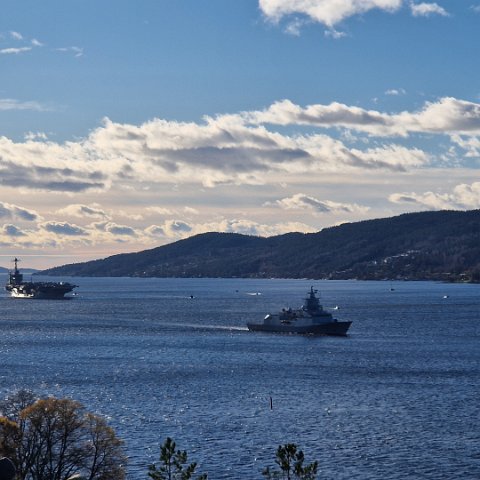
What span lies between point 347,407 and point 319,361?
46.6 m

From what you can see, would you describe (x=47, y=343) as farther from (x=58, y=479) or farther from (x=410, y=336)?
(x=58, y=479)

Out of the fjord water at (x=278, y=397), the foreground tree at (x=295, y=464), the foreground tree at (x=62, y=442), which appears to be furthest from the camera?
the fjord water at (x=278, y=397)

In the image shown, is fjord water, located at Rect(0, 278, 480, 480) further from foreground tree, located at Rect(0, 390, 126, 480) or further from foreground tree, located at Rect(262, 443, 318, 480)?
foreground tree, located at Rect(262, 443, 318, 480)

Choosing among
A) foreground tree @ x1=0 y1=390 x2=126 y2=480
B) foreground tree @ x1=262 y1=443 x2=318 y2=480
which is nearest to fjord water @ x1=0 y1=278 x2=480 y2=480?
foreground tree @ x1=0 y1=390 x2=126 y2=480

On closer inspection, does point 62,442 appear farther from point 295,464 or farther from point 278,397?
point 278,397

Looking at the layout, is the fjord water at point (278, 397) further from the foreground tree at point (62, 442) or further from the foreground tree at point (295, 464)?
the foreground tree at point (295, 464)

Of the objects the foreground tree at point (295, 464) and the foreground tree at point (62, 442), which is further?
the foreground tree at point (62, 442)

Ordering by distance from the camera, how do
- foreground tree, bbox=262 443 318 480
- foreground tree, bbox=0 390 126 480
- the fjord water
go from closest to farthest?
foreground tree, bbox=262 443 318 480 → foreground tree, bbox=0 390 126 480 → the fjord water

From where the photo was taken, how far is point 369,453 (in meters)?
79.4

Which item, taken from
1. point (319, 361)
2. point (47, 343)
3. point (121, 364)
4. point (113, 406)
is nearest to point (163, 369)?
point (121, 364)

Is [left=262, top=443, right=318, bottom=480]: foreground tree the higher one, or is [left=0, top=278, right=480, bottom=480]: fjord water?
[left=262, top=443, right=318, bottom=480]: foreground tree

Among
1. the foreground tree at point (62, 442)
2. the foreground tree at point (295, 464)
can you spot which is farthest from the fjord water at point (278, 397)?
the foreground tree at point (295, 464)

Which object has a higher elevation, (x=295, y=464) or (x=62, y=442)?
(x=295, y=464)

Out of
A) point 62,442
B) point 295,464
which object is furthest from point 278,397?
point 295,464
